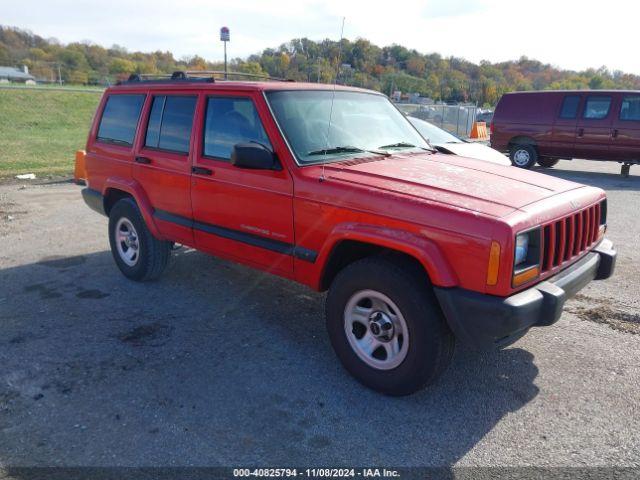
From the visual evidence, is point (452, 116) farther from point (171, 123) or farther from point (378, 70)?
point (171, 123)

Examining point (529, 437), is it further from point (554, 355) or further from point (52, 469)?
point (52, 469)

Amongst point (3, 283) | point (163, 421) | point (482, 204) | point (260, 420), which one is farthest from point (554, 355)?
point (3, 283)

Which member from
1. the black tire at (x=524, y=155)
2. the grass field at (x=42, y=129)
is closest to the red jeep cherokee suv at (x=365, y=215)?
the grass field at (x=42, y=129)

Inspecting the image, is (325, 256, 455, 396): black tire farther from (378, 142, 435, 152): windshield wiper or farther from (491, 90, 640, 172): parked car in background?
(491, 90, 640, 172): parked car in background

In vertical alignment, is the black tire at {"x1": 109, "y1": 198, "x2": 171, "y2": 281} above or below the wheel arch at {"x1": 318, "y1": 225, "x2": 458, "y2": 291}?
below

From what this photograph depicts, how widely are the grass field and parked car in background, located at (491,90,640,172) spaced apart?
11.7m

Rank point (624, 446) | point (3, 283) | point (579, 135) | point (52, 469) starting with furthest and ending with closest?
point (579, 135) → point (3, 283) → point (624, 446) → point (52, 469)

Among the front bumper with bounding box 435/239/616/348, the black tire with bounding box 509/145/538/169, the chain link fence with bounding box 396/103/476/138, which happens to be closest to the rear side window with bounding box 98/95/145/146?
the front bumper with bounding box 435/239/616/348

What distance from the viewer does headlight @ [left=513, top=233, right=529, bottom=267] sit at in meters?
2.96

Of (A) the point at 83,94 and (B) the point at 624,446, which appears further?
(A) the point at 83,94

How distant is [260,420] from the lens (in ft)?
10.5

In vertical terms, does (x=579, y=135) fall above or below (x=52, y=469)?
above

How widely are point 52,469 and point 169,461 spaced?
60 cm

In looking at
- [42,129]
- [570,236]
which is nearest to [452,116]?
[42,129]
